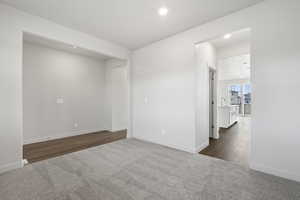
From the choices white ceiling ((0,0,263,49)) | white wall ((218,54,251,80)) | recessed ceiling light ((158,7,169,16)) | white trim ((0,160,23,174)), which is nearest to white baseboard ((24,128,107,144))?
white trim ((0,160,23,174))

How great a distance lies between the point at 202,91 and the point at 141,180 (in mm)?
2507

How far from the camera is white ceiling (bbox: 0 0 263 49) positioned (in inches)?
85.7

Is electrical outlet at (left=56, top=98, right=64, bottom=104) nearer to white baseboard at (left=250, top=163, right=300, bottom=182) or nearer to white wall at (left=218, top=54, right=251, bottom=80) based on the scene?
white baseboard at (left=250, top=163, right=300, bottom=182)

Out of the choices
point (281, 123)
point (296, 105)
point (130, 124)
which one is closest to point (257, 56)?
point (296, 105)

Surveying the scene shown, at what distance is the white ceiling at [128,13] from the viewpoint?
2.18 metres

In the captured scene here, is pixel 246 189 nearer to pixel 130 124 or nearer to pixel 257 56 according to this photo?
pixel 257 56

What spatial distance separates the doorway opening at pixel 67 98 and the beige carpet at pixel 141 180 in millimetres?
828

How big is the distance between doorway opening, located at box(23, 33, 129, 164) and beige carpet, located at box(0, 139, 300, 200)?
0.83 metres

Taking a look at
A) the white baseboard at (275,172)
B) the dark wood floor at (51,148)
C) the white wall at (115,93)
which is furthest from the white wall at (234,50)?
the dark wood floor at (51,148)

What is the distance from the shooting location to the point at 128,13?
2443 mm

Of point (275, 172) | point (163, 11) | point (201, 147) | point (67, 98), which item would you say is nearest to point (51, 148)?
point (67, 98)

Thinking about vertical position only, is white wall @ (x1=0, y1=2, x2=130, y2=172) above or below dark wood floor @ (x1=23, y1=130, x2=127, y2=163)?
above

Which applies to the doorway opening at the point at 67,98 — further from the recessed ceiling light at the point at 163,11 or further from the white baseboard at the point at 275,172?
the white baseboard at the point at 275,172

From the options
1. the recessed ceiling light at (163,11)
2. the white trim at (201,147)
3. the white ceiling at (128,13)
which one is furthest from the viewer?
the white trim at (201,147)
